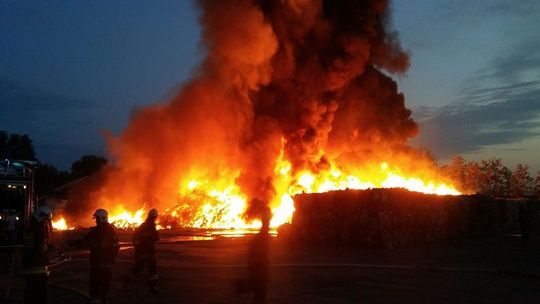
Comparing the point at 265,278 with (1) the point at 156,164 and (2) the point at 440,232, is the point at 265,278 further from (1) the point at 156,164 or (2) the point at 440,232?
(1) the point at 156,164

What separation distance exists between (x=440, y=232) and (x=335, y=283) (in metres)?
13.7

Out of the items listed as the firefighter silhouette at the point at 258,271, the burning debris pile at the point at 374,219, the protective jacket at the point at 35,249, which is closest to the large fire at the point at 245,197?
the burning debris pile at the point at 374,219

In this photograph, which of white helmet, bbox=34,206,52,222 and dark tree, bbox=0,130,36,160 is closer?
white helmet, bbox=34,206,52,222

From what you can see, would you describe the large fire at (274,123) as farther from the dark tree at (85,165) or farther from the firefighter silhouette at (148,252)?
the dark tree at (85,165)

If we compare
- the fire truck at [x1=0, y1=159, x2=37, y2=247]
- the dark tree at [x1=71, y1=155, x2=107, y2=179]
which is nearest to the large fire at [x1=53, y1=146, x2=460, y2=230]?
the fire truck at [x1=0, y1=159, x2=37, y2=247]

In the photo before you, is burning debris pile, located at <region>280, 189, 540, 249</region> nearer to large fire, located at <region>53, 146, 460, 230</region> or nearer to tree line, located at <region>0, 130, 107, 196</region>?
large fire, located at <region>53, 146, 460, 230</region>

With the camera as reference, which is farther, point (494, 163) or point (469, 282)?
point (494, 163)

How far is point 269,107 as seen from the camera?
40.8m

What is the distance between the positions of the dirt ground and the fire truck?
6.11ft

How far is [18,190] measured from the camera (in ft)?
55.1

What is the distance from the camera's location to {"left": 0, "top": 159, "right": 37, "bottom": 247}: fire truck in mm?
16359

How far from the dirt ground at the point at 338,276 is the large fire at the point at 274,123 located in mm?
15837

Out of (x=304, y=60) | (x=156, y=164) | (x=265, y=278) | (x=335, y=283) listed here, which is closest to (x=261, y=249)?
(x=265, y=278)

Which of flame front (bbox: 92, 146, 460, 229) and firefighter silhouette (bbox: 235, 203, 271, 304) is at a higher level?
flame front (bbox: 92, 146, 460, 229)
